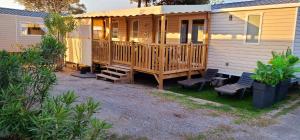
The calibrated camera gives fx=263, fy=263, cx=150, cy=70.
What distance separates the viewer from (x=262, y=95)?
21.9 ft

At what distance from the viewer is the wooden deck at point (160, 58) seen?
8734mm

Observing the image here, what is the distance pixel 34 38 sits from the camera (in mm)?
17359

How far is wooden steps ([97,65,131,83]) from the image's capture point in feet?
31.9

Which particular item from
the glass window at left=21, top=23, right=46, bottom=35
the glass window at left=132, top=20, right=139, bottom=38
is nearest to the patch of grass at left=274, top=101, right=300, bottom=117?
the glass window at left=132, top=20, right=139, bottom=38

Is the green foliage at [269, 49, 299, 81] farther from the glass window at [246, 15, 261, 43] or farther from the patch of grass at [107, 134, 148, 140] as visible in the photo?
the patch of grass at [107, 134, 148, 140]

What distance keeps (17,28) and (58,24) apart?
242 inches

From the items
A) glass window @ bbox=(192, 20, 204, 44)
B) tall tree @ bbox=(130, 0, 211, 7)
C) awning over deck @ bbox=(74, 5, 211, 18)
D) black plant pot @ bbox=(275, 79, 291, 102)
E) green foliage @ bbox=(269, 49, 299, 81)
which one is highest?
tall tree @ bbox=(130, 0, 211, 7)

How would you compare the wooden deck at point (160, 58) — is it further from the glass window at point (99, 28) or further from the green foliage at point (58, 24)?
the glass window at point (99, 28)

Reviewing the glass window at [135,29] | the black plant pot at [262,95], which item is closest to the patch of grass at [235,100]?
the black plant pot at [262,95]

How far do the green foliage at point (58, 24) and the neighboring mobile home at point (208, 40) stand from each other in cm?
88

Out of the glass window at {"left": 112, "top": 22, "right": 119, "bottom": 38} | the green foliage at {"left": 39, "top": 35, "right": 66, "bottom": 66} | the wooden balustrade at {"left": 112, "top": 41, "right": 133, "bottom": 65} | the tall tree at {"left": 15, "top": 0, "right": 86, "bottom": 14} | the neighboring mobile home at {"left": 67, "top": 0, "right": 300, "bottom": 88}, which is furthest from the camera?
the tall tree at {"left": 15, "top": 0, "right": 86, "bottom": 14}

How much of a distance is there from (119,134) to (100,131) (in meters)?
2.38

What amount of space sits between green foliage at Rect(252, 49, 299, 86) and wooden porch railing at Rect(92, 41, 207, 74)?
2.79 meters

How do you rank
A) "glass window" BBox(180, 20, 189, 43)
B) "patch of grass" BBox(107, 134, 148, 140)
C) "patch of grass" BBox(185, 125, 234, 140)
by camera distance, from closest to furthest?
"patch of grass" BBox(107, 134, 148, 140) < "patch of grass" BBox(185, 125, 234, 140) < "glass window" BBox(180, 20, 189, 43)
